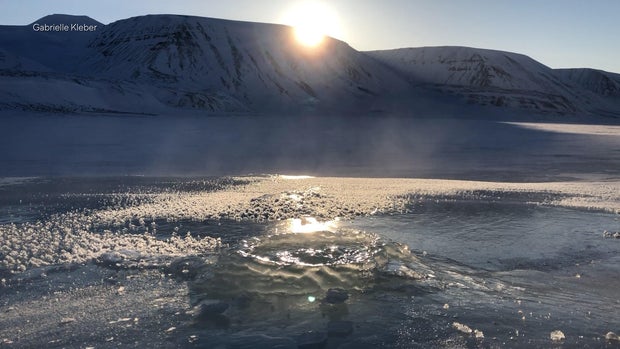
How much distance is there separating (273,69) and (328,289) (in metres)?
107

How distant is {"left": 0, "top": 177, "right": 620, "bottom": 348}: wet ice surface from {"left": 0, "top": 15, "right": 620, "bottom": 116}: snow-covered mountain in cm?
6880

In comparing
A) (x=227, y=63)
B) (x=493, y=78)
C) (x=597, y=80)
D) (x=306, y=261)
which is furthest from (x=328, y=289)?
(x=597, y=80)

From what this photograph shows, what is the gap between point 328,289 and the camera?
4859 millimetres

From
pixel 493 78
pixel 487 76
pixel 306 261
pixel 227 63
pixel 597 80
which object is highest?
pixel 597 80

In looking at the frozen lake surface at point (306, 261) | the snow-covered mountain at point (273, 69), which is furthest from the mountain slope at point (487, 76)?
the frozen lake surface at point (306, 261)

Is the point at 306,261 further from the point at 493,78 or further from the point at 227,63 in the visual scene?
the point at 493,78

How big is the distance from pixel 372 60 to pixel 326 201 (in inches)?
5066

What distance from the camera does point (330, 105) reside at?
3949 inches

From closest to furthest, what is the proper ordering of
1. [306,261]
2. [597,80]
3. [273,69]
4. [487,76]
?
[306,261] < [273,69] < [487,76] < [597,80]

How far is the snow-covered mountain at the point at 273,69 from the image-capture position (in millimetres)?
97500

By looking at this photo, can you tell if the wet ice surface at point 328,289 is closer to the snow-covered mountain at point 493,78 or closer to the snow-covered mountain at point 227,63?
the snow-covered mountain at point 227,63

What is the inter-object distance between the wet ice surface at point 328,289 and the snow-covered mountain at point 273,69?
226ft

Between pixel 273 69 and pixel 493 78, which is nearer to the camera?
pixel 273 69

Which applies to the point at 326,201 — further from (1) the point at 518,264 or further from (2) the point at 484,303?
(2) the point at 484,303
